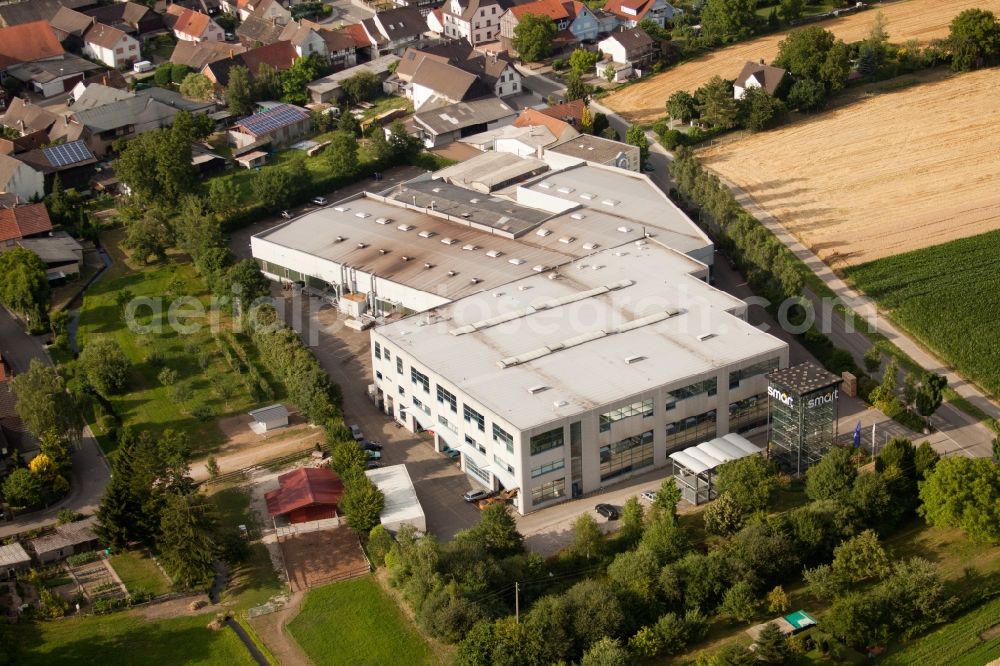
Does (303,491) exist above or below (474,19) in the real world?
below

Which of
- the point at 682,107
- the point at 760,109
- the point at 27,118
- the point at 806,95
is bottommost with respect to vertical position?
the point at 682,107

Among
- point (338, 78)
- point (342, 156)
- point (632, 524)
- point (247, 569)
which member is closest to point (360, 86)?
point (338, 78)

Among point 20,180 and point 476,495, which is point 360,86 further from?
point 476,495

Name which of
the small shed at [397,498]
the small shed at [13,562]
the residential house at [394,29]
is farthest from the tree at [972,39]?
the small shed at [13,562]

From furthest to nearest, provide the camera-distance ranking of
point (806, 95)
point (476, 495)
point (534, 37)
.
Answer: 1. point (534, 37)
2. point (806, 95)
3. point (476, 495)

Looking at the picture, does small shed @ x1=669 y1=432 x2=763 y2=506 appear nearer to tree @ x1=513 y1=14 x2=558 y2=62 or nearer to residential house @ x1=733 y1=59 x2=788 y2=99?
residential house @ x1=733 y1=59 x2=788 y2=99

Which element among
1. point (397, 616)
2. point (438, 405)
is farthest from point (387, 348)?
point (397, 616)
